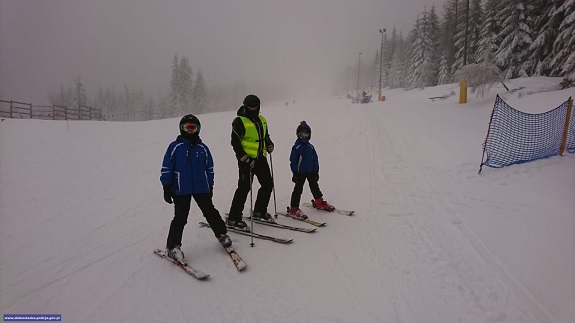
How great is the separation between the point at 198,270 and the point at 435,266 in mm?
3243

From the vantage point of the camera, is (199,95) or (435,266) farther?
(199,95)

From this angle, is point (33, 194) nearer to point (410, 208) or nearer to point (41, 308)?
point (41, 308)

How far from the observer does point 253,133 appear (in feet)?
17.2

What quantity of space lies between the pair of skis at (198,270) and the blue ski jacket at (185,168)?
98 cm

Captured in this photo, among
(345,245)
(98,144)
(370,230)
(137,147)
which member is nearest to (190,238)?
(345,245)

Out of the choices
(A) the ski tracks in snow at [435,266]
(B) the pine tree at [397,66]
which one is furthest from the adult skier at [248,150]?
(B) the pine tree at [397,66]

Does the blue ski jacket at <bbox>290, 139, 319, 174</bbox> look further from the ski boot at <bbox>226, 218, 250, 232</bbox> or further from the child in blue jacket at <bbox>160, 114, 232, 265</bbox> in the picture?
the child in blue jacket at <bbox>160, 114, 232, 265</bbox>

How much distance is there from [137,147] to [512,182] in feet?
43.3

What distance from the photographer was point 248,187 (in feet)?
17.7

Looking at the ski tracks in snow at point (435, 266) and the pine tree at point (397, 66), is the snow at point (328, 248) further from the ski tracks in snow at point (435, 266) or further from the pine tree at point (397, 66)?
the pine tree at point (397, 66)

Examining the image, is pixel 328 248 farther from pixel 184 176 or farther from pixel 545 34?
pixel 545 34

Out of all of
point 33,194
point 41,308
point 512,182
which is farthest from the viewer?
point 33,194

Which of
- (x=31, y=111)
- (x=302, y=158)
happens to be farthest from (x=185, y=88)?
(x=302, y=158)

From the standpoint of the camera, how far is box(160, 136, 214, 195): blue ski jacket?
424 centimetres
